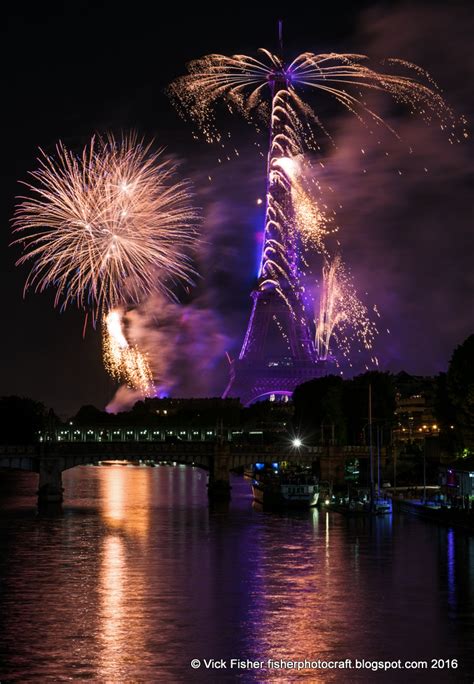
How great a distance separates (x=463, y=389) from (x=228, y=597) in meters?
56.5

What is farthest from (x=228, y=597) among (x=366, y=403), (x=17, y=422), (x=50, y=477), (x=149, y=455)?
(x=17, y=422)

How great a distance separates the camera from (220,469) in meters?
125

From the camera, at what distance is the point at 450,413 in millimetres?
122125

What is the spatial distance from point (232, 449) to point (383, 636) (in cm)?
7887

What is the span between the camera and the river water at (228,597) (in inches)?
1779

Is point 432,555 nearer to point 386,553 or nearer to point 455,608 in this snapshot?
point 386,553

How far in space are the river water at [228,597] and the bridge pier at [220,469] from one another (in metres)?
26.2

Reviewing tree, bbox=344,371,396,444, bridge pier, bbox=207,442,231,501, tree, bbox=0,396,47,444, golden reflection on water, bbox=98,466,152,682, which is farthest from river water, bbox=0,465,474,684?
tree, bbox=0,396,47,444

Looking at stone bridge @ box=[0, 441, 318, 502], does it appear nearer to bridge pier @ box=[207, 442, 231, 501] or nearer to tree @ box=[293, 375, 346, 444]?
bridge pier @ box=[207, 442, 231, 501]

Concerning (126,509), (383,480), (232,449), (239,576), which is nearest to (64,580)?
(239,576)

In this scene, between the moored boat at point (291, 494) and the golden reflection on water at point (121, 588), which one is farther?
the moored boat at point (291, 494)

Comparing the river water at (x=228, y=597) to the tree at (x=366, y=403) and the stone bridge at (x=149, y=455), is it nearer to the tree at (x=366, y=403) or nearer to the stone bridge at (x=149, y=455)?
the stone bridge at (x=149, y=455)

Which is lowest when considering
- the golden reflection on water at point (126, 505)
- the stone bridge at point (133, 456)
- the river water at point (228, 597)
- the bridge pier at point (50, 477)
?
the river water at point (228, 597)

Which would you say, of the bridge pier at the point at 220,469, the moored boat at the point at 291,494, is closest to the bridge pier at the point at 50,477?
the bridge pier at the point at 220,469
